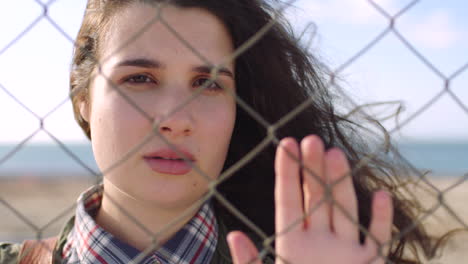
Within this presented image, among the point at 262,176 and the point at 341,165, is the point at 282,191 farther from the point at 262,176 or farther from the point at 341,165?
the point at 262,176

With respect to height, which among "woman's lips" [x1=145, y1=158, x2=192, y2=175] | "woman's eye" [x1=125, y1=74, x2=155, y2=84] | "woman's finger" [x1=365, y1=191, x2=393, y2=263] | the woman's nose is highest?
"woman's eye" [x1=125, y1=74, x2=155, y2=84]

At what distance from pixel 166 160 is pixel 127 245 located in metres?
0.31

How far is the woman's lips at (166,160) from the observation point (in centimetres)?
123

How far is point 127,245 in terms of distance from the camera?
4.54ft

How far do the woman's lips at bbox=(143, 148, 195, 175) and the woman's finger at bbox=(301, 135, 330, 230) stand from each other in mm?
401

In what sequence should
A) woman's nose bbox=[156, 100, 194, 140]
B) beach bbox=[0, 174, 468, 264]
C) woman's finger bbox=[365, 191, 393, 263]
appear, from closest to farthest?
1. woman's finger bbox=[365, 191, 393, 263]
2. woman's nose bbox=[156, 100, 194, 140]
3. beach bbox=[0, 174, 468, 264]

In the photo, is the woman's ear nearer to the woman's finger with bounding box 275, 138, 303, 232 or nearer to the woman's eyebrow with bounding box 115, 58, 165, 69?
the woman's eyebrow with bounding box 115, 58, 165, 69

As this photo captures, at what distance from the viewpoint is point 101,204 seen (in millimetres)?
1530

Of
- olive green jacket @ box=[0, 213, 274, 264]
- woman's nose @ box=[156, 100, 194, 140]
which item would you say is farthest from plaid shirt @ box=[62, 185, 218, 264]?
woman's nose @ box=[156, 100, 194, 140]

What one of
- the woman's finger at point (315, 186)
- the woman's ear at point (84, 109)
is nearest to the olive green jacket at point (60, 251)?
the woman's ear at point (84, 109)

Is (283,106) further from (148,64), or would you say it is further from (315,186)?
(315,186)

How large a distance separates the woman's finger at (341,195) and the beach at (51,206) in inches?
23.4

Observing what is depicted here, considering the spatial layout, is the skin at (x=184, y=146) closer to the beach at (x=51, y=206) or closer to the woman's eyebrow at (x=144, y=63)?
the woman's eyebrow at (x=144, y=63)

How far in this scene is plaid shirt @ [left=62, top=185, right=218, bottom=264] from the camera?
1.35 meters
